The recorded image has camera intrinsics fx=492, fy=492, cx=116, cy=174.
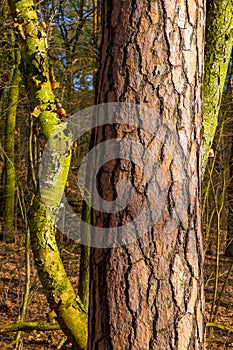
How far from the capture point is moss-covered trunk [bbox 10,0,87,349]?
252 cm

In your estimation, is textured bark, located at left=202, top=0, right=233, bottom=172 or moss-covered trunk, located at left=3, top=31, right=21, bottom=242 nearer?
textured bark, located at left=202, top=0, right=233, bottom=172

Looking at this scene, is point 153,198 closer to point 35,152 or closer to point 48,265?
point 48,265

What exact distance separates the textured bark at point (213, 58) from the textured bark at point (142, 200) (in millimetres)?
930

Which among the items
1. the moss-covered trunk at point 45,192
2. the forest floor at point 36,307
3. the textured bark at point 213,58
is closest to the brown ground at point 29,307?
the forest floor at point 36,307

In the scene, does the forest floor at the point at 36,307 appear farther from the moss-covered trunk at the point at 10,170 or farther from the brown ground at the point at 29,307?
the moss-covered trunk at the point at 10,170

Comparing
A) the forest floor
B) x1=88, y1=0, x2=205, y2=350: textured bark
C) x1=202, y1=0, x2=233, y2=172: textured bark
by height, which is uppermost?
x1=202, y1=0, x2=233, y2=172: textured bark

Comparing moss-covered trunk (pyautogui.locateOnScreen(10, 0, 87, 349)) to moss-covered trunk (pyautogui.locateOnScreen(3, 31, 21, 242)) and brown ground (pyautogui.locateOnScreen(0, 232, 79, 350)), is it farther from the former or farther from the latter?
moss-covered trunk (pyautogui.locateOnScreen(3, 31, 21, 242))

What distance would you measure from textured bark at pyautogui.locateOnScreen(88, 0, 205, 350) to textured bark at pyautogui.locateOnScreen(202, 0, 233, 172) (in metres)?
0.93

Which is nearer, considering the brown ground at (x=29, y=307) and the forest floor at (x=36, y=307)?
the forest floor at (x=36, y=307)

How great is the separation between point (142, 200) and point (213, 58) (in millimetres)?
1295

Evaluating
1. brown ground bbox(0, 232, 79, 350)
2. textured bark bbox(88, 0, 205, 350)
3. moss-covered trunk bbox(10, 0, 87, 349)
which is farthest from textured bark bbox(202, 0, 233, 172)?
brown ground bbox(0, 232, 79, 350)

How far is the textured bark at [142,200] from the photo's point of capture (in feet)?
5.15

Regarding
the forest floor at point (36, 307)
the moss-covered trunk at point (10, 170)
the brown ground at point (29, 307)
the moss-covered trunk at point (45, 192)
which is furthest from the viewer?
the moss-covered trunk at point (10, 170)

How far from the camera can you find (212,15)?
8.63 ft
